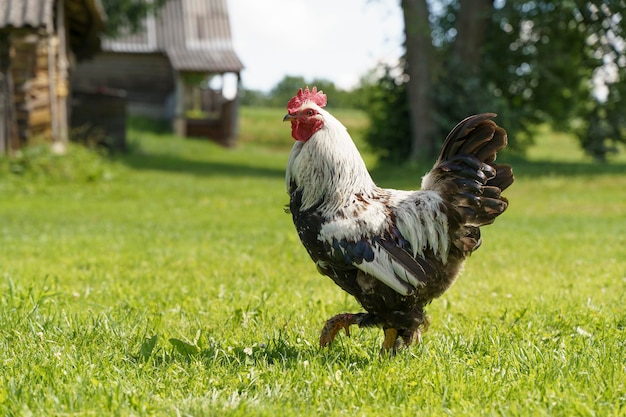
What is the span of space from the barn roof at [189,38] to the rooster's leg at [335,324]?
3043 cm

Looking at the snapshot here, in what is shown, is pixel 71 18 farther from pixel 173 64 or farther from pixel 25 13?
pixel 173 64

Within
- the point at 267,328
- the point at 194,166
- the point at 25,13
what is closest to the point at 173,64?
the point at 194,166

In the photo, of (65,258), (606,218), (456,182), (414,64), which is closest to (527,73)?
(414,64)

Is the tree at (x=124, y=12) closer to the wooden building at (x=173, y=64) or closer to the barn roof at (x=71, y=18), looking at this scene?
the barn roof at (x=71, y=18)

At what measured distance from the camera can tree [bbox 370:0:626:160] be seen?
2297 cm

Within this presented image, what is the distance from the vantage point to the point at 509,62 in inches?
1025

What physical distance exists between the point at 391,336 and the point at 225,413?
5.01ft

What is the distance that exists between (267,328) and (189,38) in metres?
32.1

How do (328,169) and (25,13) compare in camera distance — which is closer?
(328,169)

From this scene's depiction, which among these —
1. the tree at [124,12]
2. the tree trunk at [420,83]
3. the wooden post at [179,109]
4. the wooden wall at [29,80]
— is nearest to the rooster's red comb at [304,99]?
the wooden wall at [29,80]

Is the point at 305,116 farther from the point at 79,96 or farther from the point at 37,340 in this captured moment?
the point at 79,96

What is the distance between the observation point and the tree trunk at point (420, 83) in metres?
23.1

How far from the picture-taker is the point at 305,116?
455cm

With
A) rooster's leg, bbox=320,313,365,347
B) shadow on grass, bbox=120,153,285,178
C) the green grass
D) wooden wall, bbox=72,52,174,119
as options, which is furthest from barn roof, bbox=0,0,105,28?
wooden wall, bbox=72,52,174,119
